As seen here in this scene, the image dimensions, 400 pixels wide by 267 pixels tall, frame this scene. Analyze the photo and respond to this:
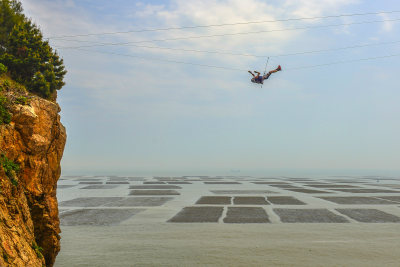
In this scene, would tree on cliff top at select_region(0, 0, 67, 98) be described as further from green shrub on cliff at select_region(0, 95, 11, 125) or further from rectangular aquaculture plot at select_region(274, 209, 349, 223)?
rectangular aquaculture plot at select_region(274, 209, 349, 223)

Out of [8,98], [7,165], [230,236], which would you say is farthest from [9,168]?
[230,236]

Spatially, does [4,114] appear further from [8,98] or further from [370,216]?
[370,216]

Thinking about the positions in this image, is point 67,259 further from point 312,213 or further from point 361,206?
point 361,206

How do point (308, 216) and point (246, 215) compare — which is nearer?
point (308, 216)

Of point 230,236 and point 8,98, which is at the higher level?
point 8,98

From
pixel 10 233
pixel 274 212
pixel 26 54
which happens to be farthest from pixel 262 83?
pixel 10 233
